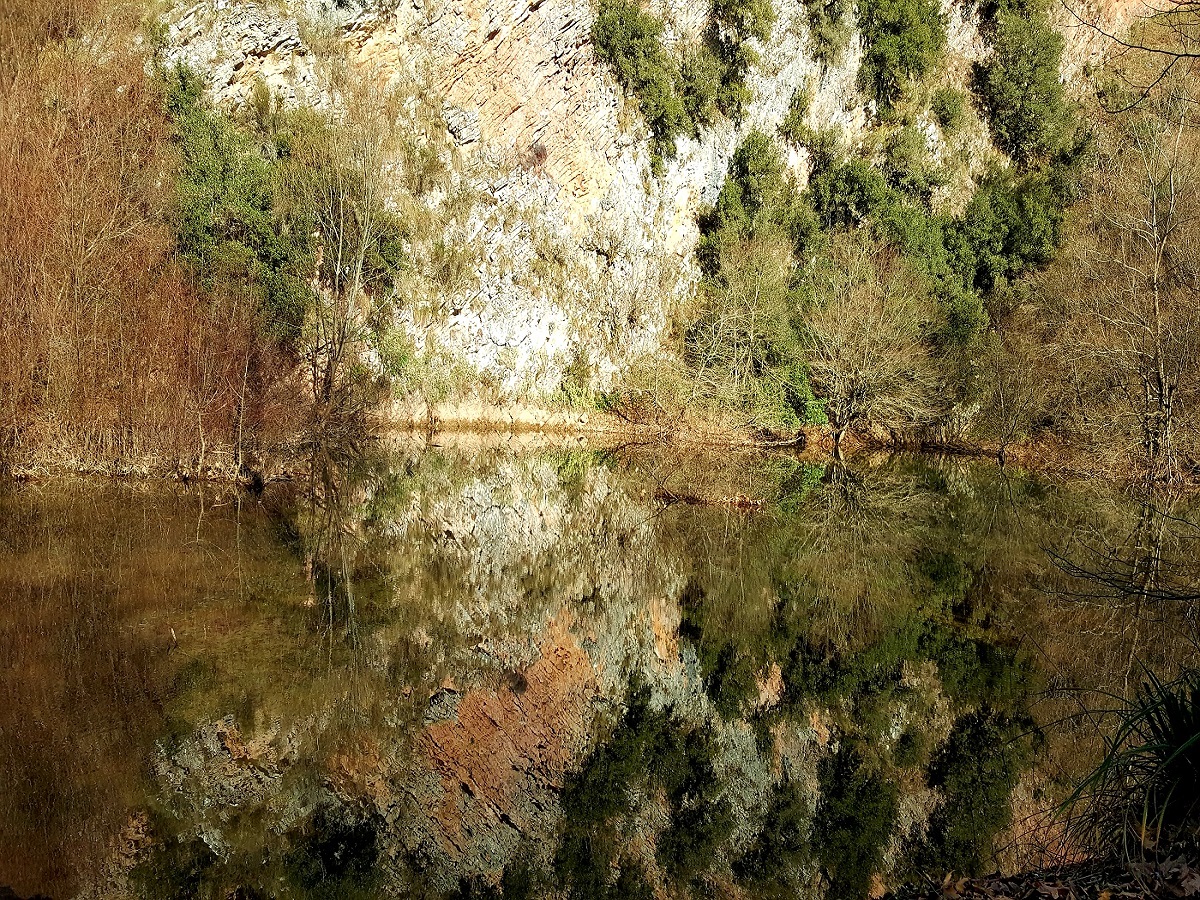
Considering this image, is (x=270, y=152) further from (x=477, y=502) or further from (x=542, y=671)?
(x=542, y=671)

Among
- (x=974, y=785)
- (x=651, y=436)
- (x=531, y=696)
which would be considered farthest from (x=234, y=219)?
(x=974, y=785)

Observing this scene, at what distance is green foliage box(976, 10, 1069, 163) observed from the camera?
140ft

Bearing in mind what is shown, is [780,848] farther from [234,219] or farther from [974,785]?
[234,219]

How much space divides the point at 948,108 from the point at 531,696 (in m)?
40.5

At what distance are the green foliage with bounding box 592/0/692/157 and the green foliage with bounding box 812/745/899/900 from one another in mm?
34343

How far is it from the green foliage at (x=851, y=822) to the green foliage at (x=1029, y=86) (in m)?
41.5

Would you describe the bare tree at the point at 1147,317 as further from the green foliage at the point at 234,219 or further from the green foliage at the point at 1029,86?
the green foliage at the point at 234,219

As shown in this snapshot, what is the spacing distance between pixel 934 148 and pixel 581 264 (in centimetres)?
1741

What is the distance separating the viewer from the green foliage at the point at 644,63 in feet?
126

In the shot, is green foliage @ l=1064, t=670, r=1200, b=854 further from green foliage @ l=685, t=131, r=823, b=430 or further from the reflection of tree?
green foliage @ l=685, t=131, r=823, b=430

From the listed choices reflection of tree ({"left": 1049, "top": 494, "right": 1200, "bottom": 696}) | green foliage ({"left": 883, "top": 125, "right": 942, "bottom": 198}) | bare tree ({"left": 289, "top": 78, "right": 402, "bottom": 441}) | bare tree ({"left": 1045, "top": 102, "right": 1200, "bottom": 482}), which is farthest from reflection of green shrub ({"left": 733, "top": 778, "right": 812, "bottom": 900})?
green foliage ({"left": 883, "top": 125, "right": 942, "bottom": 198})

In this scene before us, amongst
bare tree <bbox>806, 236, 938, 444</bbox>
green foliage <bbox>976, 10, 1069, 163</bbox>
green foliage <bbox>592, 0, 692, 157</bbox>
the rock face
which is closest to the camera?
bare tree <bbox>806, 236, 938, 444</bbox>

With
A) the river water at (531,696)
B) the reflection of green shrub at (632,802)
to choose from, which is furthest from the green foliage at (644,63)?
the reflection of green shrub at (632,802)

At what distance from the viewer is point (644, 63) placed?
38719 mm
